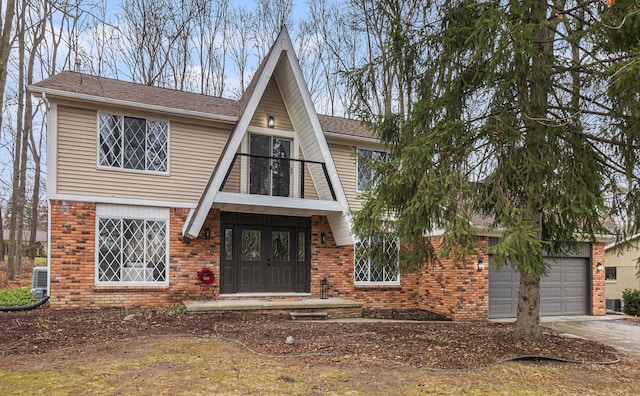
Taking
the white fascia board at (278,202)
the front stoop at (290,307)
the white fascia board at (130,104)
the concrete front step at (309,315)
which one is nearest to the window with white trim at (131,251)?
the front stoop at (290,307)

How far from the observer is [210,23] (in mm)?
Answer: 22875

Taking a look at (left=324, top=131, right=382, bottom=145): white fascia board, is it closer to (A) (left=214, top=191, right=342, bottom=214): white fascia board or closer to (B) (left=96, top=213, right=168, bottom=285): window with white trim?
(A) (left=214, top=191, right=342, bottom=214): white fascia board

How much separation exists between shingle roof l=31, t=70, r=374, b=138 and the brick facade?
248 centimetres

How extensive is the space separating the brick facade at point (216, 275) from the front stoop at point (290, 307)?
0.79 m

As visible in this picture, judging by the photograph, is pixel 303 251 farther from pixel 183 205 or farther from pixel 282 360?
pixel 282 360

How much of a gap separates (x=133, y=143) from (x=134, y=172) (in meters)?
0.70

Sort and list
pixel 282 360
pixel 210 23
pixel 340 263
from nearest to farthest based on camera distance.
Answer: pixel 282 360 < pixel 340 263 < pixel 210 23

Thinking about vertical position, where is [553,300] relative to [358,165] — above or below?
below

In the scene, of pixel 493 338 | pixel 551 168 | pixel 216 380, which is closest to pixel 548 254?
pixel 493 338

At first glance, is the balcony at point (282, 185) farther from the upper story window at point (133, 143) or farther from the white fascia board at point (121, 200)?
the upper story window at point (133, 143)

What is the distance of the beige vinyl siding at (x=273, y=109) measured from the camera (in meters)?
12.4

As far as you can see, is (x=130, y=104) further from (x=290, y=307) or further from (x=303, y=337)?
(x=303, y=337)

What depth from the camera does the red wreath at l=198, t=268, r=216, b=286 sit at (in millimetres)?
11219

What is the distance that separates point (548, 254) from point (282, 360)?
5.66m
